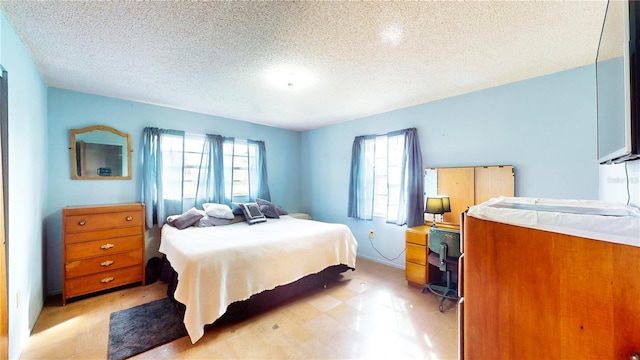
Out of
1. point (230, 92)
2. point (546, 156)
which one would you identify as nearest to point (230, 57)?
point (230, 92)

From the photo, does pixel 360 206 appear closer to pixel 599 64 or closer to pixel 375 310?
pixel 375 310

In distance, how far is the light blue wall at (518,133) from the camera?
2336mm

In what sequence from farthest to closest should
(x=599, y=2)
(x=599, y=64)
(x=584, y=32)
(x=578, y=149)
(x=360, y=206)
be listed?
(x=360, y=206)
(x=578, y=149)
(x=584, y=32)
(x=599, y=2)
(x=599, y=64)

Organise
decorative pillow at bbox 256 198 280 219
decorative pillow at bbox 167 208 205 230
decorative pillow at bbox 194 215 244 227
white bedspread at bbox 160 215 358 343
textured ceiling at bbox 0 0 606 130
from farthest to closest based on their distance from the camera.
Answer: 1. decorative pillow at bbox 256 198 280 219
2. decorative pillow at bbox 194 215 244 227
3. decorative pillow at bbox 167 208 205 230
4. white bedspread at bbox 160 215 358 343
5. textured ceiling at bbox 0 0 606 130

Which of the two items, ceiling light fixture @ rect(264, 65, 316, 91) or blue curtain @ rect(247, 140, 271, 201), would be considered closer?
ceiling light fixture @ rect(264, 65, 316, 91)

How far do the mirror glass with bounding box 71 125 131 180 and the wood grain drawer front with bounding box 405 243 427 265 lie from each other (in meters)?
3.83

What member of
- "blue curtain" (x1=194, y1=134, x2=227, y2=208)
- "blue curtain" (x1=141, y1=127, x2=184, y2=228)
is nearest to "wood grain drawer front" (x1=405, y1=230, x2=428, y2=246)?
"blue curtain" (x1=194, y1=134, x2=227, y2=208)

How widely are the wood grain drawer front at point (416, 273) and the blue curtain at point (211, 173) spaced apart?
299cm

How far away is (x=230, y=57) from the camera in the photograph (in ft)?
6.99

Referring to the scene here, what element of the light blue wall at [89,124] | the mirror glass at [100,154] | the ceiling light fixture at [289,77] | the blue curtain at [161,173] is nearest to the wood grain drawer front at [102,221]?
the blue curtain at [161,173]

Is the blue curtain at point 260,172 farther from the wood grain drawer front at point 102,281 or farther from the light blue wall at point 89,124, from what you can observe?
the wood grain drawer front at point 102,281

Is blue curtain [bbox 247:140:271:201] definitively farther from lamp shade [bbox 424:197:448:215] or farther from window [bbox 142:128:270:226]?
lamp shade [bbox 424:197:448:215]

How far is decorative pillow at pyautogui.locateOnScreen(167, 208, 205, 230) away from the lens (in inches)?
125

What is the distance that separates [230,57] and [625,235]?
2467mm
